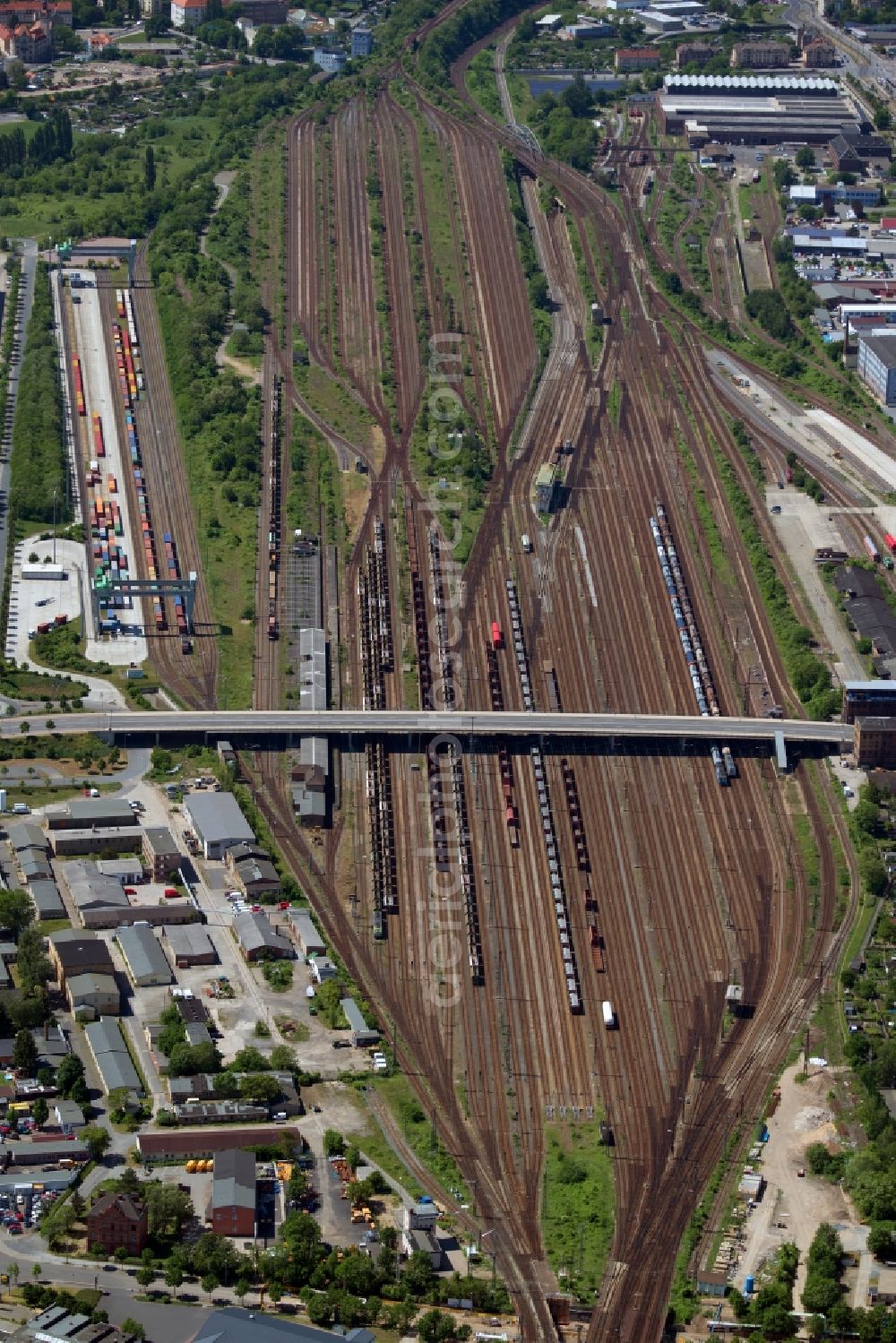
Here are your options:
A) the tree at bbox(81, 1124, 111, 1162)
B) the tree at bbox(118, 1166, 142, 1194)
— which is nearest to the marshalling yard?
the tree at bbox(118, 1166, 142, 1194)

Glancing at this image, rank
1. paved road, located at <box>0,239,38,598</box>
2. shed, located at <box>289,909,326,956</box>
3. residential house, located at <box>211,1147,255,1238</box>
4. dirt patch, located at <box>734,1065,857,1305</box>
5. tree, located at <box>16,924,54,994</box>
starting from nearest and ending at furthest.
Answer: residential house, located at <box>211,1147,255,1238</box>
dirt patch, located at <box>734,1065,857,1305</box>
tree, located at <box>16,924,54,994</box>
shed, located at <box>289,909,326,956</box>
paved road, located at <box>0,239,38,598</box>

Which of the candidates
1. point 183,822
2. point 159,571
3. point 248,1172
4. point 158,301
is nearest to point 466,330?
point 158,301

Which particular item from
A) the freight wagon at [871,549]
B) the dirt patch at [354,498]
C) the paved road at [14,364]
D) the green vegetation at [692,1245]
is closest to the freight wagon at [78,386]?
the paved road at [14,364]

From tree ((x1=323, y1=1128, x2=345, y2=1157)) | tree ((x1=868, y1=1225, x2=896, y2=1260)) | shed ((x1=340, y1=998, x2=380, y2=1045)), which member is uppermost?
shed ((x1=340, y1=998, x2=380, y2=1045))

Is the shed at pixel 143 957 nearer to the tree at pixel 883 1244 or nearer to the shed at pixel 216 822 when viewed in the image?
the shed at pixel 216 822

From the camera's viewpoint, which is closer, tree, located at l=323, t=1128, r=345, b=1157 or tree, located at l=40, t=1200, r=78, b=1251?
tree, located at l=40, t=1200, r=78, b=1251

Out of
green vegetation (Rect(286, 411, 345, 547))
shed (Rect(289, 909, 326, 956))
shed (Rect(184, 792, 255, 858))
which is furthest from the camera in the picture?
green vegetation (Rect(286, 411, 345, 547))

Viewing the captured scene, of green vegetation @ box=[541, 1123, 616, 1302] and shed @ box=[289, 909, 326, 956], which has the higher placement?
shed @ box=[289, 909, 326, 956]

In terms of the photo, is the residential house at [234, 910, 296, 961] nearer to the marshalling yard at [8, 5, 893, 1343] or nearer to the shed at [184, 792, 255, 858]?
the marshalling yard at [8, 5, 893, 1343]
